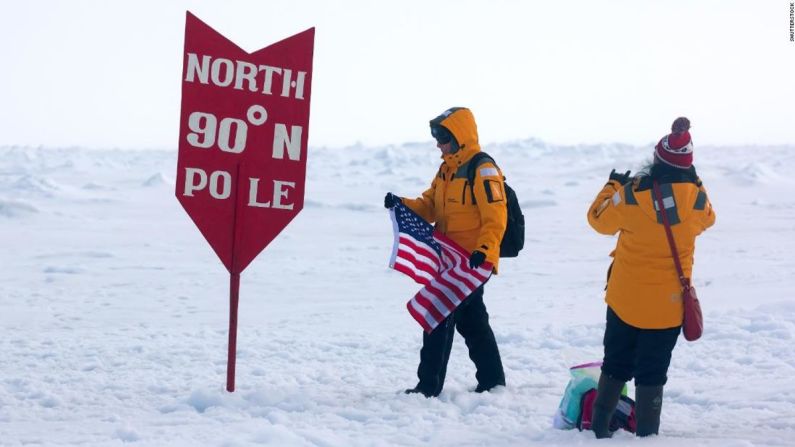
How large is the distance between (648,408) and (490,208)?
4.14ft

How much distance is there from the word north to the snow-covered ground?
1.59 m

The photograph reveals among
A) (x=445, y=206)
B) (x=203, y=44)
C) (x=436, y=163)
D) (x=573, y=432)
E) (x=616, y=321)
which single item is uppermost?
(x=436, y=163)

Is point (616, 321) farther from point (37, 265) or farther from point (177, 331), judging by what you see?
point (37, 265)

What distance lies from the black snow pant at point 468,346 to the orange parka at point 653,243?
1.16m

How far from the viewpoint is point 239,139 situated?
4781 millimetres

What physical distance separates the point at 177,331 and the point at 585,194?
1781 cm

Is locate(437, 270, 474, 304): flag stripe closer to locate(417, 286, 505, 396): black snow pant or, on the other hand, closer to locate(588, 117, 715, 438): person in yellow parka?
locate(417, 286, 505, 396): black snow pant

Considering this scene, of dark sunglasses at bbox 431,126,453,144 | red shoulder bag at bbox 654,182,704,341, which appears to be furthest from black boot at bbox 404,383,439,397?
red shoulder bag at bbox 654,182,704,341

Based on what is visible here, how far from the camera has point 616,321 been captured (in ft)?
12.9

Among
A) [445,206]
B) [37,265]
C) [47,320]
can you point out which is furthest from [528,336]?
[37,265]

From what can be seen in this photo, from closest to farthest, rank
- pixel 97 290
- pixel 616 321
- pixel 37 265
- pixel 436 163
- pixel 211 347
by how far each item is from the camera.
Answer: pixel 616 321 → pixel 211 347 → pixel 97 290 → pixel 37 265 → pixel 436 163

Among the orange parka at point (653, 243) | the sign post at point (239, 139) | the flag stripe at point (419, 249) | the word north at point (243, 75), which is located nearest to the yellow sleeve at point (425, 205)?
the flag stripe at point (419, 249)

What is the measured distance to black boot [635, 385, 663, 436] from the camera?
3.88 meters

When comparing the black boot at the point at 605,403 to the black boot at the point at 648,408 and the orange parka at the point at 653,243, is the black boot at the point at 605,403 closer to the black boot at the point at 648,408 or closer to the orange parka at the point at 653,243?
the black boot at the point at 648,408
